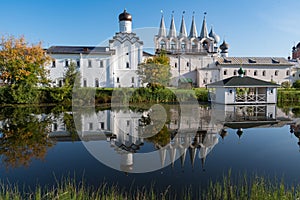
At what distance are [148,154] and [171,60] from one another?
34458 mm

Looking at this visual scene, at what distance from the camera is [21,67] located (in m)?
19.4

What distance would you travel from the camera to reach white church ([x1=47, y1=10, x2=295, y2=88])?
3147cm

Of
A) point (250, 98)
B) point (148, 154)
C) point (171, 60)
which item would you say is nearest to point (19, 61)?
point (148, 154)

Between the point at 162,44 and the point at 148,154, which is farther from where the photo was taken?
the point at 162,44

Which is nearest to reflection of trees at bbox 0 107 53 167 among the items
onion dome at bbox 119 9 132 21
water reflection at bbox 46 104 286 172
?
water reflection at bbox 46 104 286 172

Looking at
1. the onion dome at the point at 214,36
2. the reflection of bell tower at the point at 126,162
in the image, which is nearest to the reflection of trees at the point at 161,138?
the reflection of bell tower at the point at 126,162

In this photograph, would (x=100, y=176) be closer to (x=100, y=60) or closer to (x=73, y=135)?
(x=73, y=135)

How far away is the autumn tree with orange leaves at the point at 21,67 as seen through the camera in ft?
62.8

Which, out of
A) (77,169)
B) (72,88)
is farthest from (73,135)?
(72,88)

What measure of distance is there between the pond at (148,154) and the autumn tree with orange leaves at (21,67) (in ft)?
35.4

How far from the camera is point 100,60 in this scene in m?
31.8

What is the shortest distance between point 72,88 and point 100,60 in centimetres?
1029

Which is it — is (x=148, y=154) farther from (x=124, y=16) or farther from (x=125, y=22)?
(x=124, y=16)

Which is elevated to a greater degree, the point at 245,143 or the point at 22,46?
the point at 22,46
